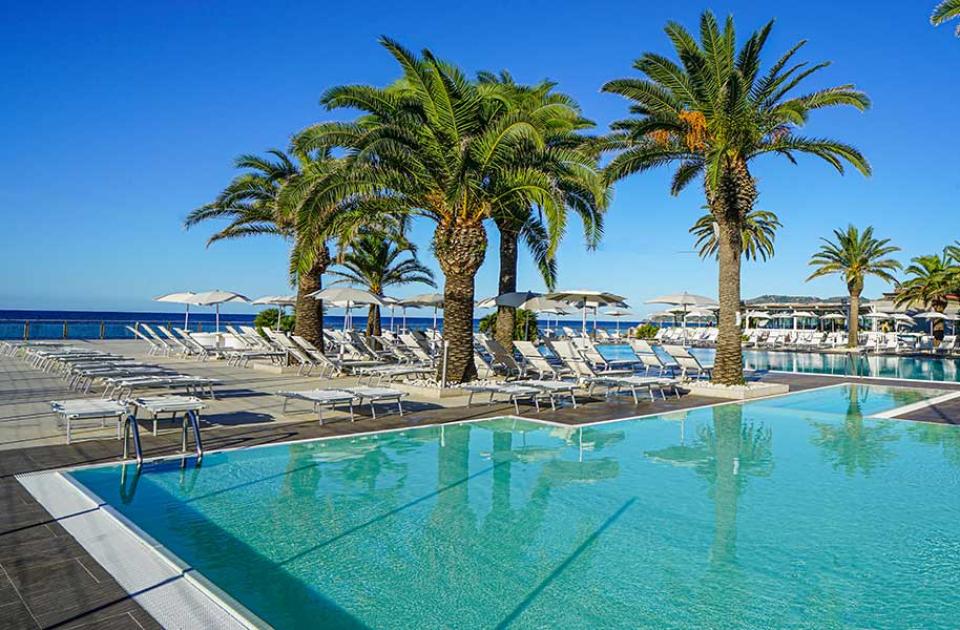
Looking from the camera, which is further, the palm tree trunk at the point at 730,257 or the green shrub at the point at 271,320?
the green shrub at the point at 271,320

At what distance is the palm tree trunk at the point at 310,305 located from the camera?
19.3 m

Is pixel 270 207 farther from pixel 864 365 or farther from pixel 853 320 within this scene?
pixel 853 320

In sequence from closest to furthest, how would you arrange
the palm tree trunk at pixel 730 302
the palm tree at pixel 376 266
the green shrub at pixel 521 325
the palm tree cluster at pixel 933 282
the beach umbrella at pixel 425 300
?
the palm tree trunk at pixel 730 302 < the beach umbrella at pixel 425 300 < the palm tree at pixel 376 266 < the green shrub at pixel 521 325 < the palm tree cluster at pixel 933 282

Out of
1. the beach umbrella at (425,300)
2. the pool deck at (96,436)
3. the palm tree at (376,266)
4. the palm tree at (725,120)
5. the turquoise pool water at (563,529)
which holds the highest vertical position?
the palm tree at (725,120)

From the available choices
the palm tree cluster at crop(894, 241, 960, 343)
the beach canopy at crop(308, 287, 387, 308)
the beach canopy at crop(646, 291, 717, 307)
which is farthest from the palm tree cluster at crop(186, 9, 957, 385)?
the palm tree cluster at crop(894, 241, 960, 343)

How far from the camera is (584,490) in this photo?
682 centimetres

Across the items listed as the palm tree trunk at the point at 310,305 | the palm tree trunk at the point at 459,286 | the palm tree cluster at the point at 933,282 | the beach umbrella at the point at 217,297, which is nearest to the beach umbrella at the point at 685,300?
the palm tree trunk at the point at 459,286

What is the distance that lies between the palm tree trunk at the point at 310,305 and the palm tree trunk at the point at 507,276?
17.8 ft

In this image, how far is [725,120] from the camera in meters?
13.3

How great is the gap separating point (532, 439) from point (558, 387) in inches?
94.1

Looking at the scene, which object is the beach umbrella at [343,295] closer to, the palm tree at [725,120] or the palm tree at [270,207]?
the palm tree at [270,207]

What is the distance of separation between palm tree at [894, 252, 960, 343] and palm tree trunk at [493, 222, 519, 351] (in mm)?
26260

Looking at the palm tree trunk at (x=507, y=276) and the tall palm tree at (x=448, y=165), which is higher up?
the tall palm tree at (x=448, y=165)

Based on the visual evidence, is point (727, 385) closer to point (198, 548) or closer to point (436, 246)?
point (436, 246)
